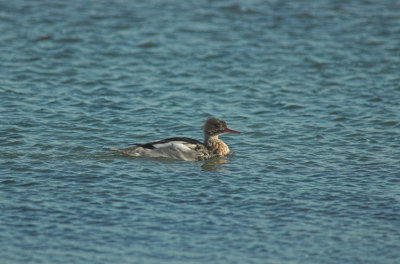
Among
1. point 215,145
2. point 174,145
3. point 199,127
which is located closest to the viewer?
point 174,145

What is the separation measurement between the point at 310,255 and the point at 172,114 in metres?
8.86

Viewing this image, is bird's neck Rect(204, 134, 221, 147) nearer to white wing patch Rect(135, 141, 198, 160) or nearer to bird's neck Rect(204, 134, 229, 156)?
bird's neck Rect(204, 134, 229, 156)

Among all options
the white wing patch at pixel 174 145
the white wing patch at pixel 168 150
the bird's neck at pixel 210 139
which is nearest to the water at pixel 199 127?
the white wing patch at pixel 168 150

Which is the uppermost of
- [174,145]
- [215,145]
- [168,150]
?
[174,145]

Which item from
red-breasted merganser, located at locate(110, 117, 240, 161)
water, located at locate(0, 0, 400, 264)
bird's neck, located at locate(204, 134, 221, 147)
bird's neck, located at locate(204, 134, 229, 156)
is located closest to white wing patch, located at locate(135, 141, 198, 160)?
red-breasted merganser, located at locate(110, 117, 240, 161)

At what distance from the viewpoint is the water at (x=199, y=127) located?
32.2ft

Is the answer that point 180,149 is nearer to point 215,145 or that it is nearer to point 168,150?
point 168,150

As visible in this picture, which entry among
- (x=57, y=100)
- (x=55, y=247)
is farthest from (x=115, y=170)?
(x=57, y=100)

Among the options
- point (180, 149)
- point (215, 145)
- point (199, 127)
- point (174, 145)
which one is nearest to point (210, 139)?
point (215, 145)

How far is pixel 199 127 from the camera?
54.9ft

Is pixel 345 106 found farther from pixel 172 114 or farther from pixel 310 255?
pixel 310 255

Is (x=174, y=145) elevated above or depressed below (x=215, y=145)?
above

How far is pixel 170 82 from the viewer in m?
20.3

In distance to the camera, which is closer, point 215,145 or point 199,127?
point 215,145
